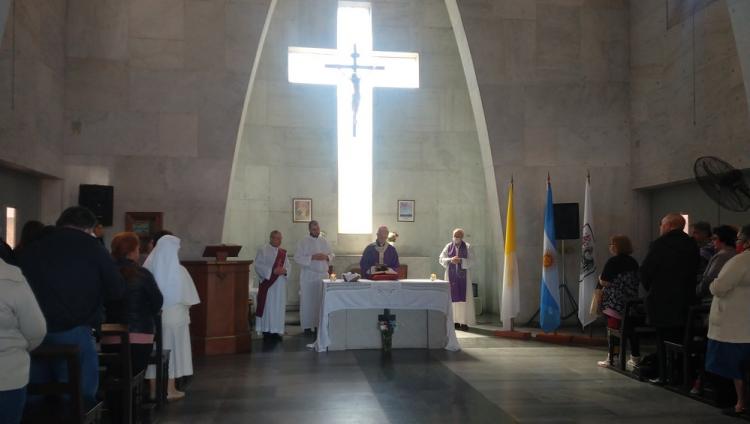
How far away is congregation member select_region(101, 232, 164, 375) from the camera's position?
4859 mm

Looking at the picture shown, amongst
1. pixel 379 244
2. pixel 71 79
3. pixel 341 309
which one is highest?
pixel 71 79

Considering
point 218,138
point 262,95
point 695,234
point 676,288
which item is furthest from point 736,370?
point 262,95

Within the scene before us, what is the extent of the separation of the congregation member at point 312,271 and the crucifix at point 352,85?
9.94 ft

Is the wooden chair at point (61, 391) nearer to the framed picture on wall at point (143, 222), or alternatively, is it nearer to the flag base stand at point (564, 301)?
the framed picture on wall at point (143, 222)

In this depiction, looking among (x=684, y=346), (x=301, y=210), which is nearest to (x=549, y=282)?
(x=684, y=346)

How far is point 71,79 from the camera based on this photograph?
32.0 ft

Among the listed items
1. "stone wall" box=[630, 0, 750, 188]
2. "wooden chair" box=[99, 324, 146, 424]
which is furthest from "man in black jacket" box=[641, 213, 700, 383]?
"wooden chair" box=[99, 324, 146, 424]

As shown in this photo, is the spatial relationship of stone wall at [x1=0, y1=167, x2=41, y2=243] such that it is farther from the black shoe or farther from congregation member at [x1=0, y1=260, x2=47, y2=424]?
the black shoe

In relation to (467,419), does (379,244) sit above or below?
above

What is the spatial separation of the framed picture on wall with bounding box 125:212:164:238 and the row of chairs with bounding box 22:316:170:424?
4.31 metres

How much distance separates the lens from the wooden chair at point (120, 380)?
4523 millimetres

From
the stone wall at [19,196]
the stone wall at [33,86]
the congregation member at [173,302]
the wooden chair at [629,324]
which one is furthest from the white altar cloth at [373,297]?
the stone wall at [33,86]

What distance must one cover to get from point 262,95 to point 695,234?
9.00 meters

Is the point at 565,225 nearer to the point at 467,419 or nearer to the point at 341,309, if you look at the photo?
the point at 341,309
